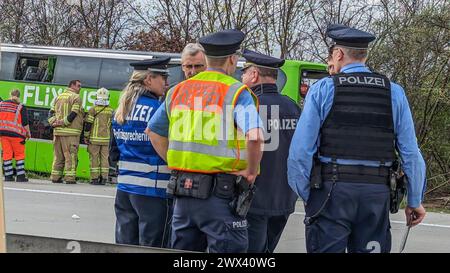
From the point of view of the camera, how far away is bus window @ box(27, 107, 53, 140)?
19.3 m

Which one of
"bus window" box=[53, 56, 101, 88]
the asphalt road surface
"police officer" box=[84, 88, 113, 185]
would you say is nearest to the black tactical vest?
the asphalt road surface

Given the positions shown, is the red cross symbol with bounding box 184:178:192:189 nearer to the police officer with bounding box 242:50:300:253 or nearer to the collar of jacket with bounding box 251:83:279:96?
the police officer with bounding box 242:50:300:253

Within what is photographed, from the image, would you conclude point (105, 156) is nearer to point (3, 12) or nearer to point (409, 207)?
point (409, 207)

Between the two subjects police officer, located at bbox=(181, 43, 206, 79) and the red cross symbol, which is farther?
police officer, located at bbox=(181, 43, 206, 79)

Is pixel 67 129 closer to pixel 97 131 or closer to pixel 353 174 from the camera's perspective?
pixel 97 131

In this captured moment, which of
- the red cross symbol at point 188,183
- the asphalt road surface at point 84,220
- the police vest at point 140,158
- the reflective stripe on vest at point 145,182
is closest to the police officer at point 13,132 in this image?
the asphalt road surface at point 84,220

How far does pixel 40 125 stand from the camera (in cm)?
1933

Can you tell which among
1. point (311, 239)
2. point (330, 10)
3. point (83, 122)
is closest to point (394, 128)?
point (311, 239)

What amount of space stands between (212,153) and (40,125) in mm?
15153

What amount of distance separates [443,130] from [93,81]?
8.08 meters

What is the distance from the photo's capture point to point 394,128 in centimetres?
500

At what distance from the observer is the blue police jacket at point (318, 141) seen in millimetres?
4926

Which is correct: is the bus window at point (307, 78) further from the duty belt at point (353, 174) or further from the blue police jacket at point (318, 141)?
the duty belt at point (353, 174)

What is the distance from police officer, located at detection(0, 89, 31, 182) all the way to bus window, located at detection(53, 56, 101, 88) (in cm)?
301
